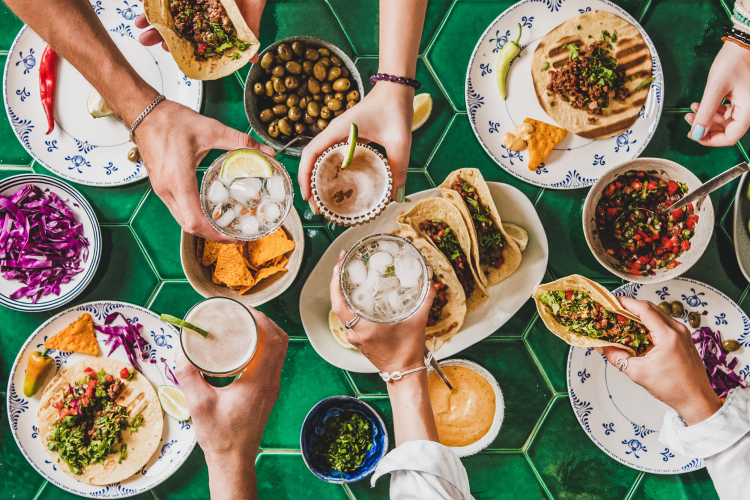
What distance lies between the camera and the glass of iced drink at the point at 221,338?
1940 mm

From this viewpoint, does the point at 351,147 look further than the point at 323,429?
No

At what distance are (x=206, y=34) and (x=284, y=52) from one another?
0.38 meters

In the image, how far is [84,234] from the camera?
2.55 meters

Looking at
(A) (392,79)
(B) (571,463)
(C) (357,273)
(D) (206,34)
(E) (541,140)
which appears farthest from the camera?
(B) (571,463)

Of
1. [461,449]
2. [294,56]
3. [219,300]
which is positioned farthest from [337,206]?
[461,449]

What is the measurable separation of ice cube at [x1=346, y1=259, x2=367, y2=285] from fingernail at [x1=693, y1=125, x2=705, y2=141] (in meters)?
1.81

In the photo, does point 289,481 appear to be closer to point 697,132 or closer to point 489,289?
point 489,289

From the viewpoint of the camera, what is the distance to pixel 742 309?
8.31 ft

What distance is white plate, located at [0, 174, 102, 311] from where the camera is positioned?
8.16ft

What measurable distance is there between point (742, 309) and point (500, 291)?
1.30 metres

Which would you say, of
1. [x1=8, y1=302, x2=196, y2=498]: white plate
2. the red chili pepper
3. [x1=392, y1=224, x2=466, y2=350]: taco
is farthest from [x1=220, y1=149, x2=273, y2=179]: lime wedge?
the red chili pepper

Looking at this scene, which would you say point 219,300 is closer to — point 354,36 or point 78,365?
point 78,365

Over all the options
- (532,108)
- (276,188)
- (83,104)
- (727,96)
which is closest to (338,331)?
(276,188)

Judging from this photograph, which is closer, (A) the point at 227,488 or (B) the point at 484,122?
(A) the point at 227,488
